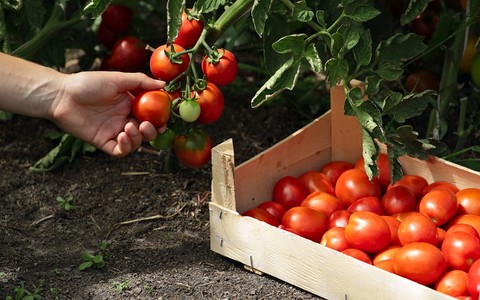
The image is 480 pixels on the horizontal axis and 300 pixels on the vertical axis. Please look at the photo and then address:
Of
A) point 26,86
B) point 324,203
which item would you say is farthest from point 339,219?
point 26,86

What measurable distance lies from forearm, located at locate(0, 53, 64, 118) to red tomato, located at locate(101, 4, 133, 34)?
706 millimetres

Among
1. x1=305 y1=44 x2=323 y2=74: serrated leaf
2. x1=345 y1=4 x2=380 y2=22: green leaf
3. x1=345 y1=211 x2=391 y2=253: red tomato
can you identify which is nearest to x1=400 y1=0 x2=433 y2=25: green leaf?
x1=345 y1=4 x2=380 y2=22: green leaf

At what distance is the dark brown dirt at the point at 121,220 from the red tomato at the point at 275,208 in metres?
0.17

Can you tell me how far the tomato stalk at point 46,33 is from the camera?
2883 millimetres

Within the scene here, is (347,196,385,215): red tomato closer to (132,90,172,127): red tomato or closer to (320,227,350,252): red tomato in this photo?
(320,227,350,252): red tomato

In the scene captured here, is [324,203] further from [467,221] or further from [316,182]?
[467,221]

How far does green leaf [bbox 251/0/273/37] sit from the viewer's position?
2262mm

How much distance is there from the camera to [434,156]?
2.56 m

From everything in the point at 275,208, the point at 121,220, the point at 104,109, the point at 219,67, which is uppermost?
the point at 219,67

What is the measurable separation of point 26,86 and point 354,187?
90cm

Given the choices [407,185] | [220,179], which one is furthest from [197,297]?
[407,185]

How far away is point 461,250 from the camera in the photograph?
2.19m

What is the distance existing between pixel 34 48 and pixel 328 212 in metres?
1.08

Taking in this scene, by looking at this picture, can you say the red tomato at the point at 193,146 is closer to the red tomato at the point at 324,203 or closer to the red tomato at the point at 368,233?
the red tomato at the point at 324,203
